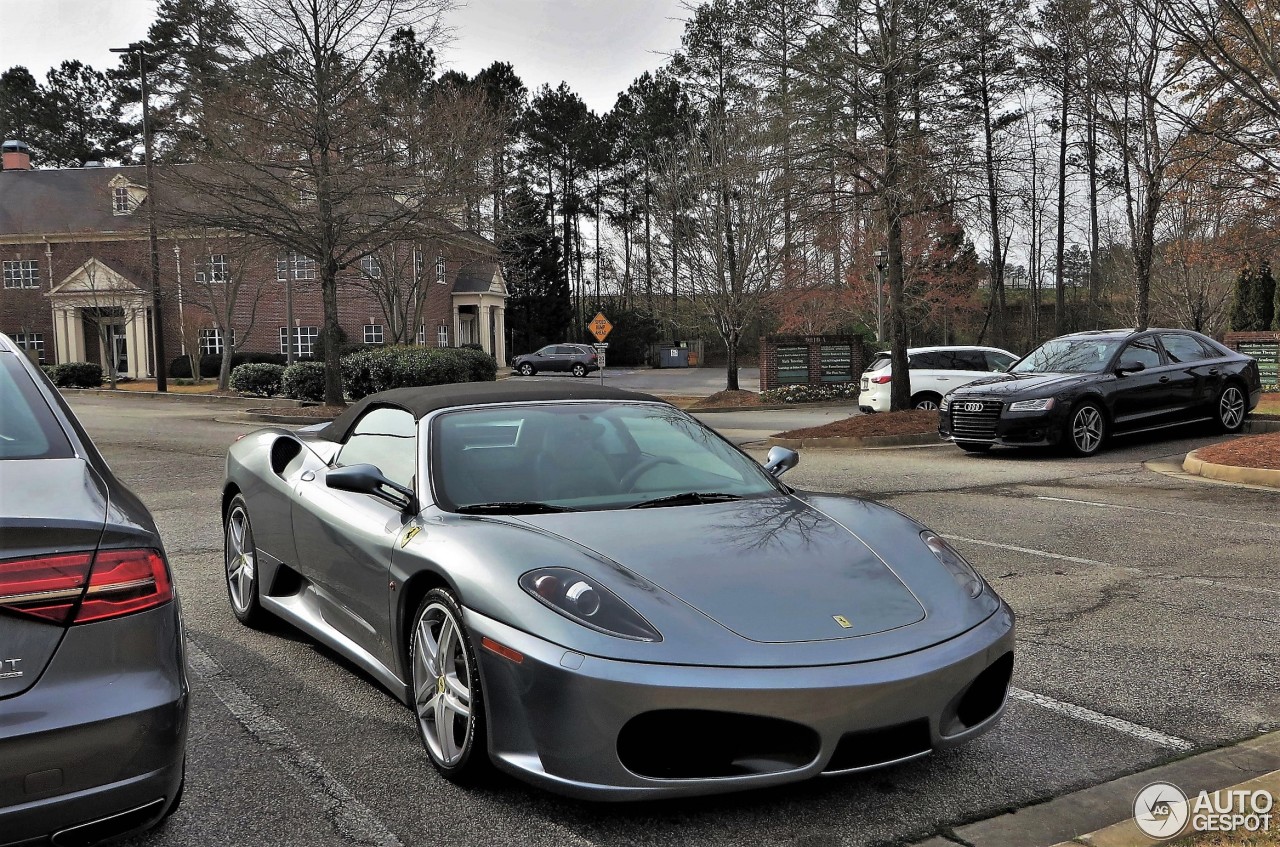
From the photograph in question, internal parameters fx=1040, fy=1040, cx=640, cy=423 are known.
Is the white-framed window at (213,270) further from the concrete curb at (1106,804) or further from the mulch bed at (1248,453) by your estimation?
the concrete curb at (1106,804)

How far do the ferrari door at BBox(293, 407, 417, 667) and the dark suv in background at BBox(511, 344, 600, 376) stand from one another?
48.1 metres

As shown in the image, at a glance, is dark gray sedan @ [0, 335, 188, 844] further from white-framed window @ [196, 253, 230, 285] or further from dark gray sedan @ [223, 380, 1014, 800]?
white-framed window @ [196, 253, 230, 285]

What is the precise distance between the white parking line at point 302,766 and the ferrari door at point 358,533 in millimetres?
452

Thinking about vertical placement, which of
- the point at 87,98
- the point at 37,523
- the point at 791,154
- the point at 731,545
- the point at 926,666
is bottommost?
the point at 926,666

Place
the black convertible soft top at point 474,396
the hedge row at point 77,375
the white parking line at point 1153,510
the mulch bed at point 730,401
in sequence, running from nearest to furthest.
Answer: the black convertible soft top at point 474,396
the white parking line at point 1153,510
the mulch bed at point 730,401
the hedge row at point 77,375

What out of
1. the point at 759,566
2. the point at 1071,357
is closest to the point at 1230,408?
the point at 1071,357

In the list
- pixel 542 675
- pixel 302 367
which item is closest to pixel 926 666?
pixel 542 675

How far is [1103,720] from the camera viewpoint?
159 inches

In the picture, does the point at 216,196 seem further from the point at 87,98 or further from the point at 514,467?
the point at 87,98

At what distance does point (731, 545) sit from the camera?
11.9ft

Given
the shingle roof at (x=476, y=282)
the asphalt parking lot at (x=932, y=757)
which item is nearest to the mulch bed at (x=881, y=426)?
the asphalt parking lot at (x=932, y=757)

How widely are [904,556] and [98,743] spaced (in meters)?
2.63

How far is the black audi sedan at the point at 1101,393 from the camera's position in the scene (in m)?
13.0

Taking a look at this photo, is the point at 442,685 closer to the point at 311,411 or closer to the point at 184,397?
the point at 311,411
